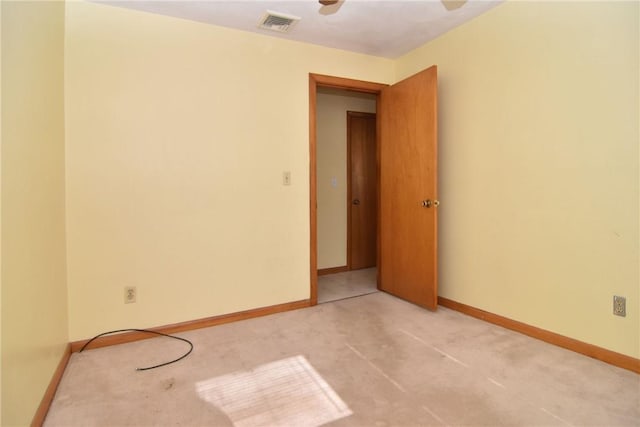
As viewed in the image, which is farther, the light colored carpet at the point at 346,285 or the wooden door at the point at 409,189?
the light colored carpet at the point at 346,285

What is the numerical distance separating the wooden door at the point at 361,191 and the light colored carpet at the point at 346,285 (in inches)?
9.8

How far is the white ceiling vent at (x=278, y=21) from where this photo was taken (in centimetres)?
257

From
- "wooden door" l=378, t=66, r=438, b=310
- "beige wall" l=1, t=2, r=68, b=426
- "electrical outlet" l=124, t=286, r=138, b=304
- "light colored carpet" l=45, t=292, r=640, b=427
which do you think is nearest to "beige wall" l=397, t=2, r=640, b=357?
"wooden door" l=378, t=66, r=438, b=310

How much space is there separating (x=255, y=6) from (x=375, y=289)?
2806mm

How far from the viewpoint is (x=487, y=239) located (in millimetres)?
2754

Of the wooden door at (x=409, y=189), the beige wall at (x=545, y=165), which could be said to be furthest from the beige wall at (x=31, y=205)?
the beige wall at (x=545, y=165)

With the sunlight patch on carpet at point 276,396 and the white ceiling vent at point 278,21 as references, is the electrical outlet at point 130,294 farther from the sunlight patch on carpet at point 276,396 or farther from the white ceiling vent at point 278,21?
the white ceiling vent at point 278,21

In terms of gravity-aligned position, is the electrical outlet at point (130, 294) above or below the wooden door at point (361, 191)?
below

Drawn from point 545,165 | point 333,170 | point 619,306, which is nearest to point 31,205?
point 545,165

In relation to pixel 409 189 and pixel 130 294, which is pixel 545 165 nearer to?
pixel 409 189

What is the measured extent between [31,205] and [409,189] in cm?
266

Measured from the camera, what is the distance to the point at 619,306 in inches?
79.6

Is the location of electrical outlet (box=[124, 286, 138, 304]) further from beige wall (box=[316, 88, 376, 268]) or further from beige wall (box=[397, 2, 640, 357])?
beige wall (box=[397, 2, 640, 357])

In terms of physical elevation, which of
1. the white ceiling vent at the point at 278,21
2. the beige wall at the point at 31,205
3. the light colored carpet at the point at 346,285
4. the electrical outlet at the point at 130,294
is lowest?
the light colored carpet at the point at 346,285
